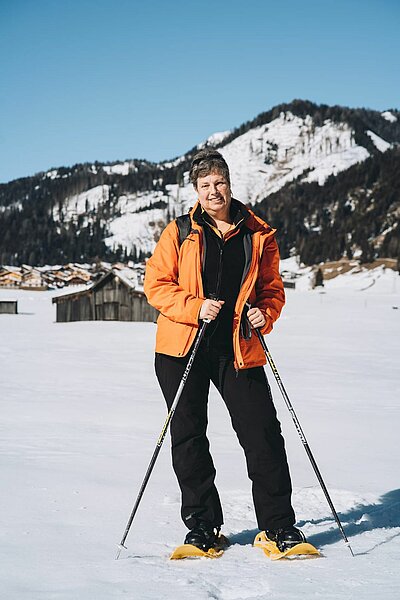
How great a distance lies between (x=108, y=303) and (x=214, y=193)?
36.8m

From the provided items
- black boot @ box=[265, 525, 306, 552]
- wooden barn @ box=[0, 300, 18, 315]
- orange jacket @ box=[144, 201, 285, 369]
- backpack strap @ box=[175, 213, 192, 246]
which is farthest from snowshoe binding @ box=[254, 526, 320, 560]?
wooden barn @ box=[0, 300, 18, 315]

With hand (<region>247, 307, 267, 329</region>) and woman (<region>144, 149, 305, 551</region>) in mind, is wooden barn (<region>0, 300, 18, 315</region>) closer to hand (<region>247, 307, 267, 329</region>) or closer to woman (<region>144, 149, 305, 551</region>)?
woman (<region>144, 149, 305, 551</region>)

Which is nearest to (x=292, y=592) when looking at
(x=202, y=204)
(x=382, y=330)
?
(x=202, y=204)

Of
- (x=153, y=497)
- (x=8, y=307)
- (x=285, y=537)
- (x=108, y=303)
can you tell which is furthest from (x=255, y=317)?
(x=8, y=307)

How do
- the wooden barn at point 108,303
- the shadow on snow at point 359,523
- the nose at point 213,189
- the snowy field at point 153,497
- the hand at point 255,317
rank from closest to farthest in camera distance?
the snowy field at point 153,497
the hand at point 255,317
the nose at point 213,189
the shadow on snow at point 359,523
the wooden barn at point 108,303

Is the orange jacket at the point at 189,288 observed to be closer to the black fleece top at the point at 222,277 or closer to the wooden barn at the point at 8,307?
the black fleece top at the point at 222,277

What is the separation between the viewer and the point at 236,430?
11.9 ft

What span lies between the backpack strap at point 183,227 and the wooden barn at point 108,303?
3484cm

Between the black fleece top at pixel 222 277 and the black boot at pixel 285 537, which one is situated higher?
the black fleece top at pixel 222 277

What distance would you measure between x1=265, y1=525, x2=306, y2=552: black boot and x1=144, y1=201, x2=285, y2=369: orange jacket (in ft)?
2.91

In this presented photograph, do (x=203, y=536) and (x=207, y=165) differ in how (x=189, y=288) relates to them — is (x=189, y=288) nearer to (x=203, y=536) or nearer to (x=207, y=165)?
(x=207, y=165)

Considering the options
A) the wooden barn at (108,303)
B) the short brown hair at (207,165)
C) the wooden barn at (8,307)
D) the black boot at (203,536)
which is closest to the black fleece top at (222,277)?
the short brown hair at (207,165)

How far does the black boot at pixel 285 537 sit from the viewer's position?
3.40 meters

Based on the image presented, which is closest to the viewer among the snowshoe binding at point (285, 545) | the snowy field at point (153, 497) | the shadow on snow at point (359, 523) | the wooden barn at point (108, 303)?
the snowy field at point (153, 497)
